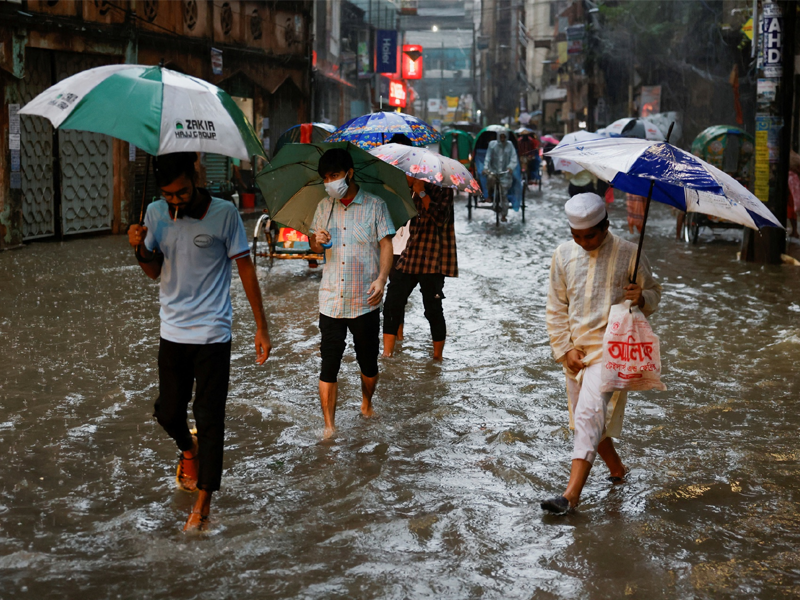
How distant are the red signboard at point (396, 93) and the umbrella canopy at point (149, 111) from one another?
52757mm

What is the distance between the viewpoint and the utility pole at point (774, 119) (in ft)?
45.1

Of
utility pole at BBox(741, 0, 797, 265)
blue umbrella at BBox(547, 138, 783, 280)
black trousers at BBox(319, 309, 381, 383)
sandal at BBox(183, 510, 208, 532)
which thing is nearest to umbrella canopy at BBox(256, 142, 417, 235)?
black trousers at BBox(319, 309, 381, 383)

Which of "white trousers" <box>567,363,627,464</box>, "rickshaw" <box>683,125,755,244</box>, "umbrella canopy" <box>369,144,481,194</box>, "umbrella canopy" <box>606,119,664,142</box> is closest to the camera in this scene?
"white trousers" <box>567,363,627,464</box>

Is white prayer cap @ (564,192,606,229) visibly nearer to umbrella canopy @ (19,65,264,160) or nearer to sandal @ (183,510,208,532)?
umbrella canopy @ (19,65,264,160)

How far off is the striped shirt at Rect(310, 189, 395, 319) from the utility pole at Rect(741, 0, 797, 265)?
9.49 metres

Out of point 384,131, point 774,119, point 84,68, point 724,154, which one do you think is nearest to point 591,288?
point 384,131

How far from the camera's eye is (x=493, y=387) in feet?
24.6

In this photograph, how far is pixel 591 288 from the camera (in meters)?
4.72

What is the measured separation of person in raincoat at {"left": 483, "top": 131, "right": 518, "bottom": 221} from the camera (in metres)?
20.8

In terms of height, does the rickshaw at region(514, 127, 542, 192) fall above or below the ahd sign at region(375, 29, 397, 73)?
below

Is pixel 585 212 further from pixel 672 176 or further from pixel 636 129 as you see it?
pixel 636 129

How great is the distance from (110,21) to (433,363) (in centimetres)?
1368

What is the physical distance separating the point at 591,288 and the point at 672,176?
715 millimetres

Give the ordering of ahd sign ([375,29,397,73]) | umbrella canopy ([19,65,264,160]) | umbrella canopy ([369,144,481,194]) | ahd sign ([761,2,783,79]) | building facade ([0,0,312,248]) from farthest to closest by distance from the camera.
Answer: ahd sign ([375,29,397,73]) → building facade ([0,0,312,248]) → ahd sign ([761,2,783,79]) → umbrella canopy ([369,144,481,194]) → umbrella canopy ([19,65,264,160])
